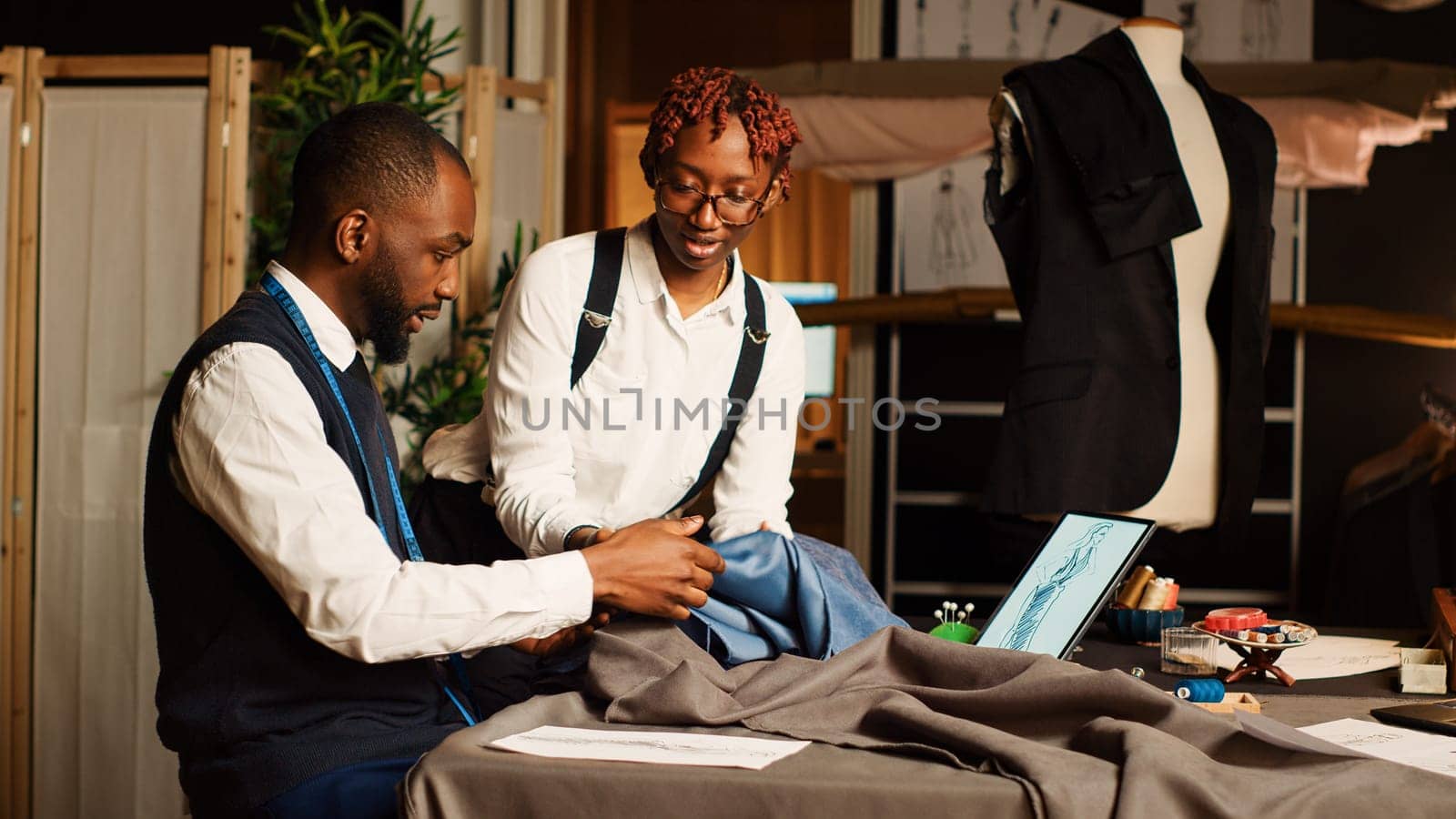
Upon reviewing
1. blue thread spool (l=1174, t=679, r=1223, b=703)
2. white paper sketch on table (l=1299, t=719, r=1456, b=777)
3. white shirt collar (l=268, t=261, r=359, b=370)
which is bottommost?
white paper sketch on table (l=1299, t=719, r=1456, b=777)

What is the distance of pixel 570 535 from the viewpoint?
6.39 ft

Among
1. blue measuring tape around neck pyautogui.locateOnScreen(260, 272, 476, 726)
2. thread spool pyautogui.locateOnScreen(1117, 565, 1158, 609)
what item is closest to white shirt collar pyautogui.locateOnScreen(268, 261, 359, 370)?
blue measuring tape around neck pyautogui.locateOnScreen(260, 272, 476, 726)

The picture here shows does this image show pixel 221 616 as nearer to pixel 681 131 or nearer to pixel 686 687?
pixel 686 687

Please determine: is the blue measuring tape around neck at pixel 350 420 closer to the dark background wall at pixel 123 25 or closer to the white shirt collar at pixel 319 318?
the white shirt collar at pixel 319 318

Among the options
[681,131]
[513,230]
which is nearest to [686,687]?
[681,131]

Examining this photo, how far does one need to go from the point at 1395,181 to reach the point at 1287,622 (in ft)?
12.2

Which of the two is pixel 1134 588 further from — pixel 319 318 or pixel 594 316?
pixel 319 318

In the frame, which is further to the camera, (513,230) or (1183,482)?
(513,230)

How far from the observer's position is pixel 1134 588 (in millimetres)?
2227

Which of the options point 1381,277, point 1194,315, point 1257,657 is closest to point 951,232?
point 1381,277

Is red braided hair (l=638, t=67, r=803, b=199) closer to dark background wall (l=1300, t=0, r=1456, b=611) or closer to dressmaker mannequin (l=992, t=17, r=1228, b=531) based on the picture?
dressmaker mannequin (l=992, t=17, r=1228, b=531)

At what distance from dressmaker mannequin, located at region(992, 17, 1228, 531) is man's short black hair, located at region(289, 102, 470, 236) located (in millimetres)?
1530

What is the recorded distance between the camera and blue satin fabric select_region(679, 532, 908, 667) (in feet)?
5.91

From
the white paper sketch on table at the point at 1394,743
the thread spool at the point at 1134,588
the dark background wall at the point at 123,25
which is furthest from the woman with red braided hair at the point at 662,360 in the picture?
the dark background wall at the point at 123,25
